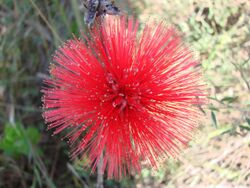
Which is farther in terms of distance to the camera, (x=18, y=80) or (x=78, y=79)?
(x=18, y=80)

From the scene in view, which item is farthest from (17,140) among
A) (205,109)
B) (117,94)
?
(117,94)

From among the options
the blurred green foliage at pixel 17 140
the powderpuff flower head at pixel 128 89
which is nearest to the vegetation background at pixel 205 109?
the blurred green foliage at pixel 17 140

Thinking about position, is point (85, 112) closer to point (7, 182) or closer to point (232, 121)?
point (232, 121)

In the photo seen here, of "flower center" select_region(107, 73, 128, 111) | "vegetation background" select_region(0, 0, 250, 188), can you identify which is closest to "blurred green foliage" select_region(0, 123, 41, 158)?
"vegetation background" select_region(0, 0, 250, 188)

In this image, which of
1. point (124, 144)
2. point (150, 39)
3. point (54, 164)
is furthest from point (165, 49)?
point (54, 164)

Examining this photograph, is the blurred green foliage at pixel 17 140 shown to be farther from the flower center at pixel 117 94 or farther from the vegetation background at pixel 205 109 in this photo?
the flower center at pixel 117 94

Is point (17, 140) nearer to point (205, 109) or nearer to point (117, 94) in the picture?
point (205, 109)

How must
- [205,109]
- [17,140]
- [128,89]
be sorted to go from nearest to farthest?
[128,89]
[205,109]
[17,140]

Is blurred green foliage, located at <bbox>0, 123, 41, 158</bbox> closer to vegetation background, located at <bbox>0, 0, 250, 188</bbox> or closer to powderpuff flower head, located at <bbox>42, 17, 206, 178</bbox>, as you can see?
vegetation background, located at <bbox>0, 0, 250, 188</bbox>
